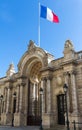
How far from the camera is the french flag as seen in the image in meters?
26.7

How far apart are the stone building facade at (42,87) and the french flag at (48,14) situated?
4.57 metres

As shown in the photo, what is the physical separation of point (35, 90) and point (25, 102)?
2.70 metres

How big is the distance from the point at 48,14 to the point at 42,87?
10.7m

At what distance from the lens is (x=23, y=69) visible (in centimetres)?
2944

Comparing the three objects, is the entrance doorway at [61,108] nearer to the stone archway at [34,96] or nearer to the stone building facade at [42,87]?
the stone building facade at [42,87]

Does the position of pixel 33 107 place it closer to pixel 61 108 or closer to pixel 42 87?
pixel 42 87

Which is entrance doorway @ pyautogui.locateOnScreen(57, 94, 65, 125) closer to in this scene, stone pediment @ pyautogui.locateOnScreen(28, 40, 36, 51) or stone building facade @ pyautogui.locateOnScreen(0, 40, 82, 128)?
stone building facade @ pyautogui.locateOnScreen(0, 40, 82, 128)

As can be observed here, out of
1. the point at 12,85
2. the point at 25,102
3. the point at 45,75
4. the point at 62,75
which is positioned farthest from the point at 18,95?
the point at 62,75

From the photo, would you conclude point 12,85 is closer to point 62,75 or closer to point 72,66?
point 62,75

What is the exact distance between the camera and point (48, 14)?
26.8 meters

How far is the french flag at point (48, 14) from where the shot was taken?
26.7 meters

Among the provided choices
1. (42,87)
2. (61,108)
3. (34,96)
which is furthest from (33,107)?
(61,108)

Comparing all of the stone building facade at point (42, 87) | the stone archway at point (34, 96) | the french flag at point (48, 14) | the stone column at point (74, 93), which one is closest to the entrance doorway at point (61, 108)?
the stone building facade at point (42, 87)

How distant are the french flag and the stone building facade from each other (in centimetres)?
457
